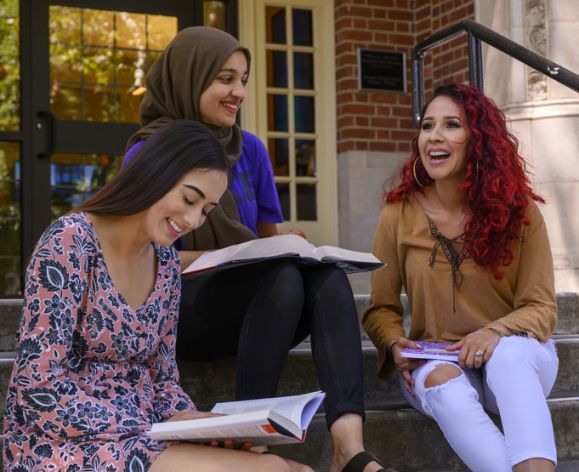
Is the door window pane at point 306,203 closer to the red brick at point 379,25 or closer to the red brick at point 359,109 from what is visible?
the red brick at point 359,109

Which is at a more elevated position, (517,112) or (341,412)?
(517,112)

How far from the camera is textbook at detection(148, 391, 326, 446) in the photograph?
1.82m

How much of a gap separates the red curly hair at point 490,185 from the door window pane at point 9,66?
13.6ft

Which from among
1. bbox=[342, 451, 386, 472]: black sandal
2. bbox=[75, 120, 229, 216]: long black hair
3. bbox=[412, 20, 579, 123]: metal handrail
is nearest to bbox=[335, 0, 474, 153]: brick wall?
bbox=[412, 20, 579, 123]: metal handrail

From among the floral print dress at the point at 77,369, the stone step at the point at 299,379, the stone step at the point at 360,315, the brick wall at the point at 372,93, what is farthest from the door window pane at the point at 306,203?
the floral print dress at the point at 77,369

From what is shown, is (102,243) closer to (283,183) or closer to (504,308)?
(504,308)

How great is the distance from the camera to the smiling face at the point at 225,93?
2.94m

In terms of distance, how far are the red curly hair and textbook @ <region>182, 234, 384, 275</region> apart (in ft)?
1.39

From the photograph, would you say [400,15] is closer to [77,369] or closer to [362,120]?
[362,120]

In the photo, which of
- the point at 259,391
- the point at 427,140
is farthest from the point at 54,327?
the point at 427,140

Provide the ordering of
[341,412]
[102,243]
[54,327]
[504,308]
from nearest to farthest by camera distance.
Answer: [54,327]
[102,243]
[341,412]
[504,308]

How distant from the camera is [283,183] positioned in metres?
6.65

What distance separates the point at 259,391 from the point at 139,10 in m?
4.40

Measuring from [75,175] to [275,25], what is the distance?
5.50 feet
